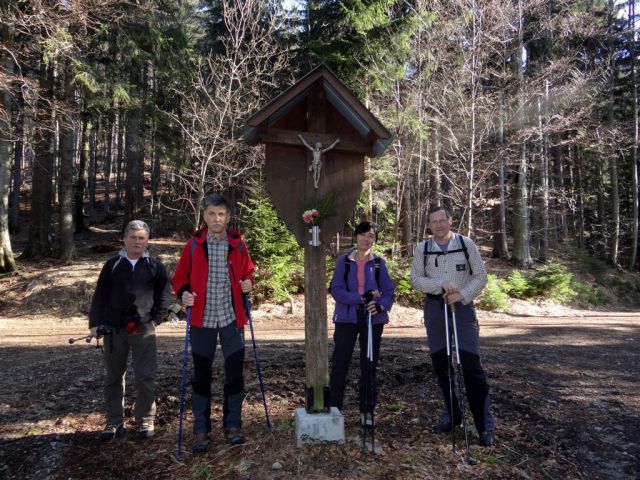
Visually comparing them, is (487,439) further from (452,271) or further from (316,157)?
(316,157)

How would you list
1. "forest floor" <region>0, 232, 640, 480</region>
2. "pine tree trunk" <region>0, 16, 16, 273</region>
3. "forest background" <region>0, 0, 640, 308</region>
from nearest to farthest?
"forest floor" <region>0, 232, 640, 480</region> → "pine tree trunk" <region>0, 16, 16, 273</region> → "forest background" <region>0, 0, 640, 308</region>

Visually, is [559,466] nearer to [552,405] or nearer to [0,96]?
[552,405]

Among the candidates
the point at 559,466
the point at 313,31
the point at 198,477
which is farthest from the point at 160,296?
the point at 313,31

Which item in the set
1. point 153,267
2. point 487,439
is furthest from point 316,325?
point 487,439

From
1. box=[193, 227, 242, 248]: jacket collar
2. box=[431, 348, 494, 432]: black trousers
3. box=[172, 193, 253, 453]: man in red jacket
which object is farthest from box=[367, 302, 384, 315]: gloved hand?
box=[193, 227, 242, 248]: jacket collar

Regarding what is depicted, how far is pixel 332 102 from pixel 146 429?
3.57m

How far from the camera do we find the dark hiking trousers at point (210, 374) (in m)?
3.68

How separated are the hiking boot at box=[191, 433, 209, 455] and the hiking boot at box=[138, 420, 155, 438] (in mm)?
535

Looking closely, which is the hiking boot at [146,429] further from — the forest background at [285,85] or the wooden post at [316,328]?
the forest background at [285,85]

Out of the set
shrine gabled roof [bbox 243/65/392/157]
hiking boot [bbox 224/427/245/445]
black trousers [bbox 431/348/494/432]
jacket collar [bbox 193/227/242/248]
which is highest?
shrine gabled roof [bbox 243/65/392/157]

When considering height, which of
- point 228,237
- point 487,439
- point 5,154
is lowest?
point 487,439

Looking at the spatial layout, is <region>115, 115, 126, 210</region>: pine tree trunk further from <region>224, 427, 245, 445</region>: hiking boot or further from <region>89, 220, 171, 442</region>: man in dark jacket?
<region>224, 427, 245, 445</region>: hiking boot

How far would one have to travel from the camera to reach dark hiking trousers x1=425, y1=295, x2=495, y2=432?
12.3 feet

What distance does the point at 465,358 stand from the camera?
3830 millimetres
